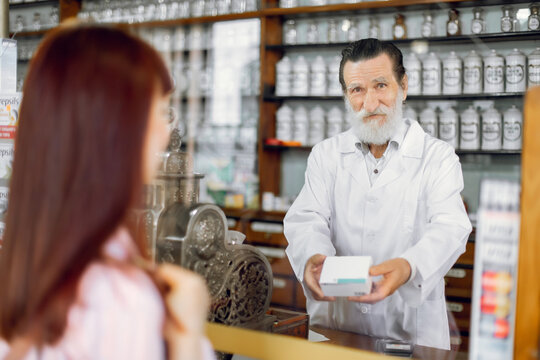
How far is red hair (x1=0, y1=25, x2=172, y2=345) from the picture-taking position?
0.90 meters

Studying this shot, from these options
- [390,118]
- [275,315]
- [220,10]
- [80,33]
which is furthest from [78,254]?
[220,10]

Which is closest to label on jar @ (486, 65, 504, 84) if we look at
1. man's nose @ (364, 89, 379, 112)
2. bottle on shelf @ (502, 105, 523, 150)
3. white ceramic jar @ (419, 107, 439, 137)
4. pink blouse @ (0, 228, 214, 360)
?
bottle on shelf @ (502, 105, 523, 150)

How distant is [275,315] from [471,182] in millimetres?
731

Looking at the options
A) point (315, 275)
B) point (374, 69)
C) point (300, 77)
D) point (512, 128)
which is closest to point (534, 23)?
point (512, 128)

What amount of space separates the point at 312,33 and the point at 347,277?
1.36 metres

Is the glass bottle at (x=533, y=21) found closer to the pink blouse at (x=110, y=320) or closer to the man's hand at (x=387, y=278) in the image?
the man's hand at (x=387, y=278)

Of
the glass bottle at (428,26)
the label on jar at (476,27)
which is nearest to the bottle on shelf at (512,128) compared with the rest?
the label on jar at (476,27)

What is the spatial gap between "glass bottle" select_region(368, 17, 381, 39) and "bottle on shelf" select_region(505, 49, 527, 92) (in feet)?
1.49

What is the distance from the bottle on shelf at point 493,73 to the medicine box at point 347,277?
858 millimetres

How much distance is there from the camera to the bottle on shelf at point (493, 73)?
2.08 metres

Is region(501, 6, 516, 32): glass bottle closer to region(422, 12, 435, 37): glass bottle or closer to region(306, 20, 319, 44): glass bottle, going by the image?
region(422, 12, 435, 37): glass bottle

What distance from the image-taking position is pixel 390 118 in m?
1.89

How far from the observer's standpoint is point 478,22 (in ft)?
7.09

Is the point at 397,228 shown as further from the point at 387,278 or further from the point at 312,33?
the point at 312,33
